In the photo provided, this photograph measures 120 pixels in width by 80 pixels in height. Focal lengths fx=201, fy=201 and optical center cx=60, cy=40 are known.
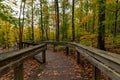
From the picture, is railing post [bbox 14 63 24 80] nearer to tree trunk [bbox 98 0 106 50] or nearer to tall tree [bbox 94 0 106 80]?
tall tree [bbox 94 0 106 80]

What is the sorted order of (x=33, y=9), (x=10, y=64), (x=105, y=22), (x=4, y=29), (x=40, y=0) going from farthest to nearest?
(x=4, y=29), (x=33, y=9), (x=40, y=0), (x=105, y=22), (x=10, y=64)

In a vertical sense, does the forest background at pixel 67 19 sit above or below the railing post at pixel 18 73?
above

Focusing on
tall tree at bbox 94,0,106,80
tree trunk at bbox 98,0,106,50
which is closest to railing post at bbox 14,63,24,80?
tall tree at bbox 94,0,106,80

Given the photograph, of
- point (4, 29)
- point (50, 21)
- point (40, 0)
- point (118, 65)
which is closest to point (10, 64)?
point (118, 65)

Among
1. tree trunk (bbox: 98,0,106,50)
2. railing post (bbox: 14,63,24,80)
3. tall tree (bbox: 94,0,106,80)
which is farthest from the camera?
tree trunk (bbox: 98,0,106,50)

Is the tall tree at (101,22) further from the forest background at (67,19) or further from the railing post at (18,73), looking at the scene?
the railing post at (18,73)

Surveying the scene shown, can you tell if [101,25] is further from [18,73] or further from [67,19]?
[67,19]

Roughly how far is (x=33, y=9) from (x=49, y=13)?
4.08 m

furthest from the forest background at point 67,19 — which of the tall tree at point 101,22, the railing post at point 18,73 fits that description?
the railing post at point 18,73

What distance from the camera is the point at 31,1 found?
1475 inches

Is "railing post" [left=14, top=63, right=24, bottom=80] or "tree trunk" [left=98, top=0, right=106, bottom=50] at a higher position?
"tree trunk" [left=98, top=0, right=106, bottom=50]

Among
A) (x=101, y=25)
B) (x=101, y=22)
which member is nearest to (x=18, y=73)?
(x=101, y=22)

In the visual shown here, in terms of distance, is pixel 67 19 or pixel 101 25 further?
pixel 67 19

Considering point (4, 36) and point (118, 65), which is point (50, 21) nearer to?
point (4, 36)
